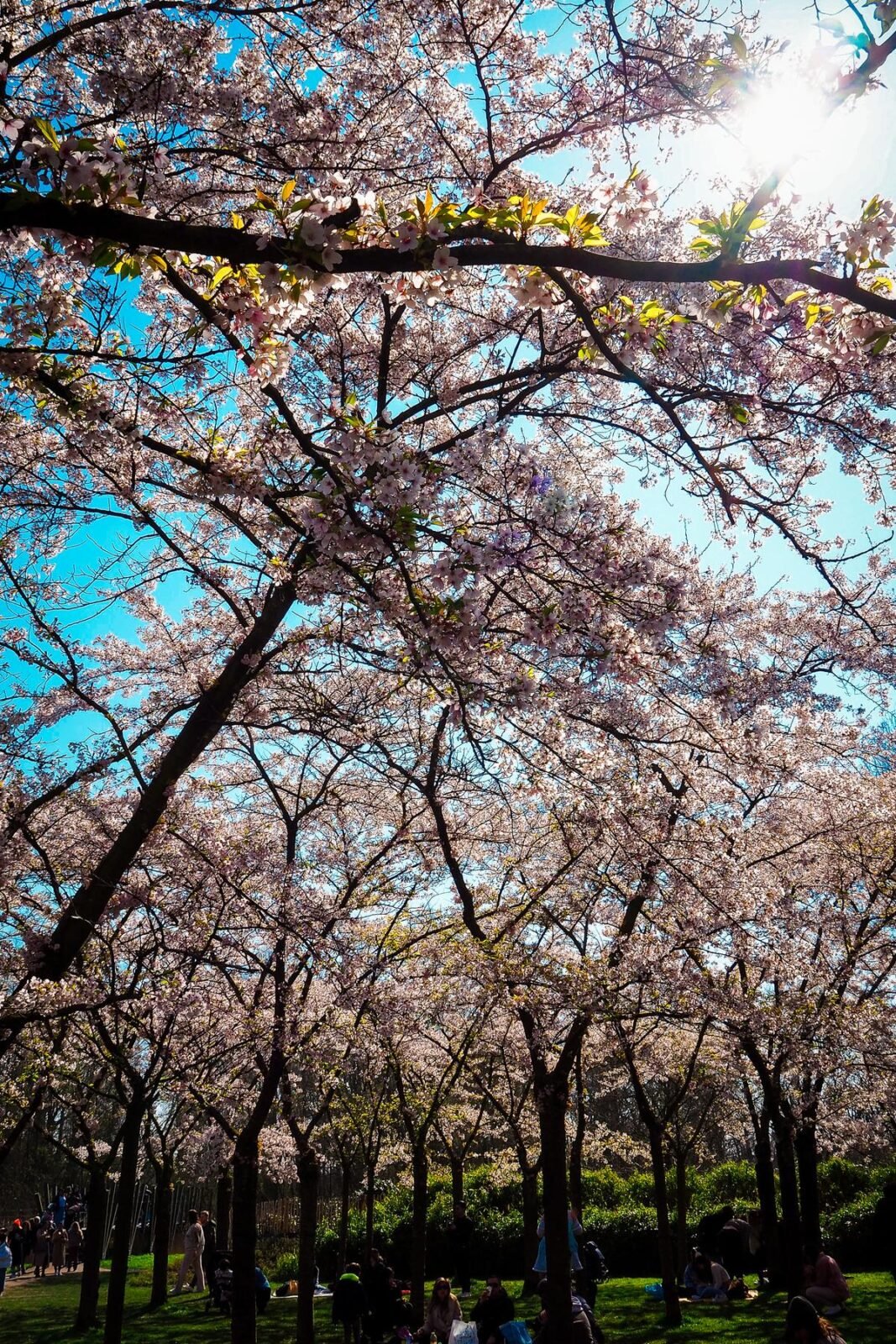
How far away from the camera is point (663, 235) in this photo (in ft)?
19.2

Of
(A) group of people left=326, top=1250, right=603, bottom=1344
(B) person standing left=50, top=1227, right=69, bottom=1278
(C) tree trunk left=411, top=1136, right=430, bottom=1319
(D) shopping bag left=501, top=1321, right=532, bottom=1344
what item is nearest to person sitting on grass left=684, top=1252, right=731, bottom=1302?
(A) group of people left=326, top=1250, right=603, bottom=1344

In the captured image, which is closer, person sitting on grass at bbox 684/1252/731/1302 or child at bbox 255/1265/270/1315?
person sitting on grass at bbox 684/1252/731/1302

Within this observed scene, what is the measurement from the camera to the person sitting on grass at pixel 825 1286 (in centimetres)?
1007

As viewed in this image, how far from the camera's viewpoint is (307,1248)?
1089 centimetres

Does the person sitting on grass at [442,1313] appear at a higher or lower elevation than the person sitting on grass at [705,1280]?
higher

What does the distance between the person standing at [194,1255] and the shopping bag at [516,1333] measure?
1183cm

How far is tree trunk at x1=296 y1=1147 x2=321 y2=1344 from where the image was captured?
1003 centimetres

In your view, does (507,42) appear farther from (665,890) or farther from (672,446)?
(665,890)

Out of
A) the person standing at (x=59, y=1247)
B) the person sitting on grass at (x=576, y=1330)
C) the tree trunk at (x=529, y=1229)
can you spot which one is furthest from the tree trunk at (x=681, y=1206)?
the person standing at (x=59, y=1247)

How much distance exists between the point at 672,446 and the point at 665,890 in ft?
13.0

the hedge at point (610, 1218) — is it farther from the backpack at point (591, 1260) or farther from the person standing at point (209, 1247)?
the backpack at point (591, 1260)

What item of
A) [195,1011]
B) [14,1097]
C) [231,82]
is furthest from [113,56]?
[14,1097]

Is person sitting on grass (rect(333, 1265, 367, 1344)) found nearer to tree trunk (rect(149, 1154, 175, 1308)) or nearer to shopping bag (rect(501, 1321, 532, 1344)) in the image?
shopping bag (rect(501, 1321, 532, 1344))

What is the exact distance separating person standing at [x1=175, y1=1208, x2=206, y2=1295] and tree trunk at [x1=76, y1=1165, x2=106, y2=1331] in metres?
3.96
